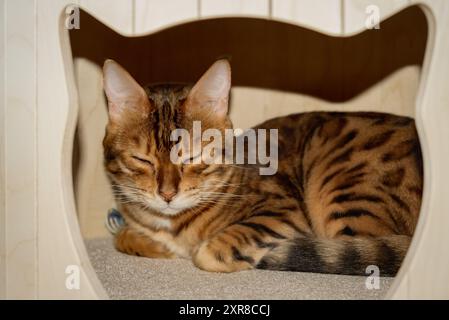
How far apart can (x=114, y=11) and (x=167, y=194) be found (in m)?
0.57

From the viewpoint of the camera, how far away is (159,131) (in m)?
1.80

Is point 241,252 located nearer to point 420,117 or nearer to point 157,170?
point 157,170

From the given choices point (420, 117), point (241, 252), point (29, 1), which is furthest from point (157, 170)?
point (420, 117)

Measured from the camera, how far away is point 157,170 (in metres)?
1.78

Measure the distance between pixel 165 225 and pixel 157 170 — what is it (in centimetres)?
27

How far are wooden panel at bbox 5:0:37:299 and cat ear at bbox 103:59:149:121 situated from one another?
32 centimetres

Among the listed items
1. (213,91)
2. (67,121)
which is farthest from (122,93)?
(67,121)

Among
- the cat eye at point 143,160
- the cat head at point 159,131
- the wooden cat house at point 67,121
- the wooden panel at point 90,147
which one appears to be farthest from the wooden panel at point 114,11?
the wooden panel at point 90,147

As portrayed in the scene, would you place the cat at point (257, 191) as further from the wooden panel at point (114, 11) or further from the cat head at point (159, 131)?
the wooden panel at point (114, 11)

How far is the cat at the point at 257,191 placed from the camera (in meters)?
1.69

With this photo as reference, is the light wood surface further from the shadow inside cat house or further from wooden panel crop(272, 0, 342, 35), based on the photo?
the shadow inside cat house

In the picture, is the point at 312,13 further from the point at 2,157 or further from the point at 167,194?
the point at 2,157

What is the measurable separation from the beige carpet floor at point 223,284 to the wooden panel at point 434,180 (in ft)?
0.52
